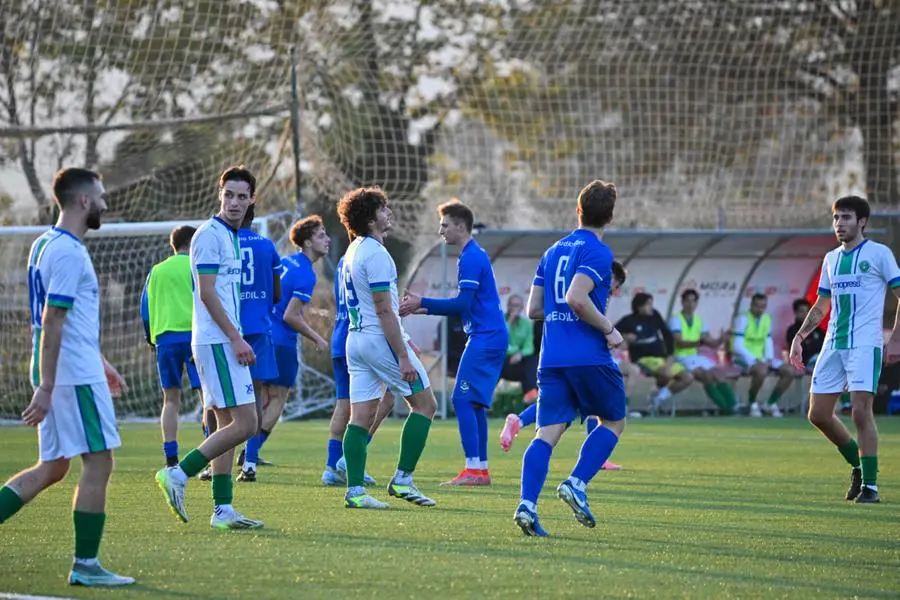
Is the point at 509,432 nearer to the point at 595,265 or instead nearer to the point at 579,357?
the point at 579,357

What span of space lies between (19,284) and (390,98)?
6504 millimetres

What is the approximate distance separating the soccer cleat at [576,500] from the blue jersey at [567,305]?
0.66 meters

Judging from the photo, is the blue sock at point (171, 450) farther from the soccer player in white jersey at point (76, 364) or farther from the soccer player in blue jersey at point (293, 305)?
the soccer player in white jersey at point (76, 364)

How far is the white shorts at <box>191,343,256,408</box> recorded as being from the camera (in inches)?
323

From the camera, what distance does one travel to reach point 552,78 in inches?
966

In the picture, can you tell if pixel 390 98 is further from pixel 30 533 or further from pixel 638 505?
pixel 30 533

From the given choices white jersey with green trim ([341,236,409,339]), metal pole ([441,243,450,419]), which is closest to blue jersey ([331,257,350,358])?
white jersey with green trim ([341,236,409,339])

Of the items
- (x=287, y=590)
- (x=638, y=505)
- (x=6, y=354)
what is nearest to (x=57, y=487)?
(x=638, y=505)

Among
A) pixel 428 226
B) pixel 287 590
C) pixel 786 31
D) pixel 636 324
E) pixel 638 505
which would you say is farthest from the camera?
pixel 786 31

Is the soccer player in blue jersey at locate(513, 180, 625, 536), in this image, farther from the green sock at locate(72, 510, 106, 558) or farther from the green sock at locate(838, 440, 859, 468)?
the green sock at locate(838, 440, 859, 468)

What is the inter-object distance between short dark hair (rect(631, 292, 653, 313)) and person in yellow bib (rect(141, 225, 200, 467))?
1082 centimetres

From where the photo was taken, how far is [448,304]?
33.3 ft

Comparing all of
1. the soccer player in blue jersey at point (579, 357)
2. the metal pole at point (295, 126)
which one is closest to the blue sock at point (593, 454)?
the soccer player in blue jersey at point (579, 357)

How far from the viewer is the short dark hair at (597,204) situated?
8117 millimetres
